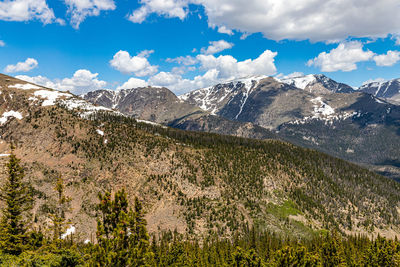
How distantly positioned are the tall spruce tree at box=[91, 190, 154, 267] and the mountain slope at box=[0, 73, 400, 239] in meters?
103

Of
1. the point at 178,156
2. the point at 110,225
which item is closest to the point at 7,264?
the point at 110,225

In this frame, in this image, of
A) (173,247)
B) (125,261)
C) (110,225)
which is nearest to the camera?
(125,261)

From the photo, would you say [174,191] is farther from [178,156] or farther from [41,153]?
[41,153]

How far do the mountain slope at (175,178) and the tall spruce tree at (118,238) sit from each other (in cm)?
10301

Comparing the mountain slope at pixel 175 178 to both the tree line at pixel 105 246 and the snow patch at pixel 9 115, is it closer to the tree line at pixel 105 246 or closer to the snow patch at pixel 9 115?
the snow patch at pixel 9 115

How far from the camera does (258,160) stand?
182m

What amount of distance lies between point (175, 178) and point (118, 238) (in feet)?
417

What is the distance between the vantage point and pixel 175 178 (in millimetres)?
148375

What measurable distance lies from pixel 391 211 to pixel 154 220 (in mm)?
176923

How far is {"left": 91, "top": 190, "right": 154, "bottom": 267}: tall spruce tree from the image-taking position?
2239 cm

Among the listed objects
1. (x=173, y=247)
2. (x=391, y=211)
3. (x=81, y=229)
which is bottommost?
(x=391, y=211)

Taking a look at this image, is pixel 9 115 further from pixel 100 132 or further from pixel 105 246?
pixel 105 246

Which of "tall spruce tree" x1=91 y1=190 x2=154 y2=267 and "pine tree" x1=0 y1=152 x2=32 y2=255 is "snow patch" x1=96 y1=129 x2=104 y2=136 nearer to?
"pine tree" x1=0 y1=152 x2=32 y2=255

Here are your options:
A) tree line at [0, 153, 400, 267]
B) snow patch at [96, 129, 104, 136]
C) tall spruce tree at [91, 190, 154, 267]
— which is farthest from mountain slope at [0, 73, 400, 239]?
tall spruce tree at [91, 190, 154, 267]
